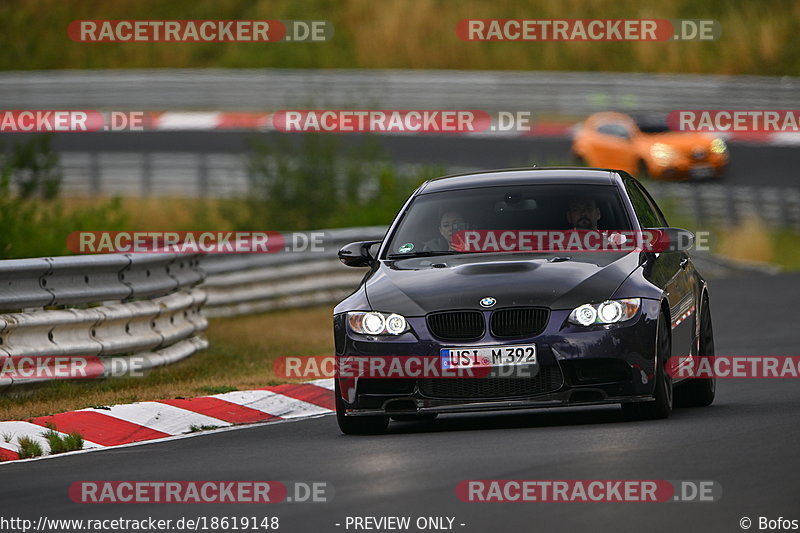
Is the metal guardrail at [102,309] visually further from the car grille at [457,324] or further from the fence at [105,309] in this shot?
the car grille at [457,324]

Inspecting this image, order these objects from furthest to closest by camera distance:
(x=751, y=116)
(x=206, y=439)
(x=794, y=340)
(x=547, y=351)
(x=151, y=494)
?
(x=751, y=116) < (x=794, y=340) < (x=206, y=439) < (x=547, y=351) < (x=151, y=494)

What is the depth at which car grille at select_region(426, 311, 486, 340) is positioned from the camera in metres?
9.95

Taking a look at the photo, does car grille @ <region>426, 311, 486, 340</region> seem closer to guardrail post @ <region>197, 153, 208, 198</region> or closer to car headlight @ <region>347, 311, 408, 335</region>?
car headlight @ <region>347, 311, 408, 335</region>

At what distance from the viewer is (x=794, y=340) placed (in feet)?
53.1

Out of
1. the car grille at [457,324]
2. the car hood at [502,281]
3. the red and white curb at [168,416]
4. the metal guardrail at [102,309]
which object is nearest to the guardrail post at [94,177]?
the metal guardrail at [102,309]

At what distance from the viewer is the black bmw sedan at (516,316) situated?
9.86m

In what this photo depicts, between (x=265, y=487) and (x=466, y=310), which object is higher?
(x=466, y=310)

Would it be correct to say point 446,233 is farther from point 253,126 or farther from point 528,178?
point 253,126

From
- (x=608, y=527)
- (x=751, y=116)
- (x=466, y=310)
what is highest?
(x=751, y=116)

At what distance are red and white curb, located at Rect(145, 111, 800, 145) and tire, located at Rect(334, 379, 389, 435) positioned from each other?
28.5m

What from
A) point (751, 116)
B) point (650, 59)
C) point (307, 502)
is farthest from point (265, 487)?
point (650, 59)

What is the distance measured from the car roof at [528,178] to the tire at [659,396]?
1447 millimetres

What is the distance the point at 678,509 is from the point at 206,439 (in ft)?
13.6

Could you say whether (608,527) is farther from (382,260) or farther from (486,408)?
(382,260)
